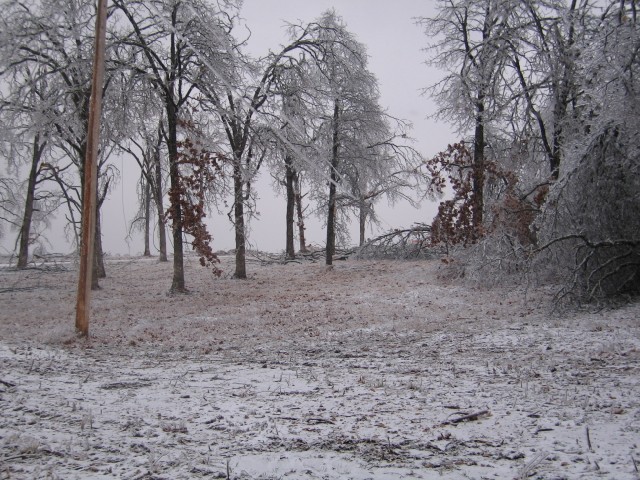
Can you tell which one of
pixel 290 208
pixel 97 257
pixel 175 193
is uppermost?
pixel 290 208

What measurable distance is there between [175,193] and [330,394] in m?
9.23

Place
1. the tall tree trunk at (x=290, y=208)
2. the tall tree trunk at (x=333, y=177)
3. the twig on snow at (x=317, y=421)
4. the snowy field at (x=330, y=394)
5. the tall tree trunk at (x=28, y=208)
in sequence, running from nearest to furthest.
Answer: the snowy field at (x=330, y=394) → the twig on snow at (x=317, y=421) → the tall tree trunk at (x=333, y=177) → the tall tree trunk at (x=28, y=208) → the tall tree trunk at (x=290, y=208)

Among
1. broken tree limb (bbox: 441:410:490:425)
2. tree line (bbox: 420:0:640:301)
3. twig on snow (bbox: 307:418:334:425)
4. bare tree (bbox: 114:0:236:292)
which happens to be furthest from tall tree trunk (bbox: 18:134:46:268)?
broken tree limb (bbox: 441:410:490:425)

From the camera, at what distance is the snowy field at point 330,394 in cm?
336

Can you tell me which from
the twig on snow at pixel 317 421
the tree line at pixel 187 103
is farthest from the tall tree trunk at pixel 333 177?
the twig on snow at pixel 317 421

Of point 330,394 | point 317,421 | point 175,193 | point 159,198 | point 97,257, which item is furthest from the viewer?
point 159,198

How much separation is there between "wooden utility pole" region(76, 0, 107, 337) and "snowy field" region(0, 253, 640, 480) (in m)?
0.72

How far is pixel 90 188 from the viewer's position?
828 cm

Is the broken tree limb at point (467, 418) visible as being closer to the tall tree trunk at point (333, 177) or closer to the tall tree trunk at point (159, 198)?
the tall tree trunk at point (159, 198)

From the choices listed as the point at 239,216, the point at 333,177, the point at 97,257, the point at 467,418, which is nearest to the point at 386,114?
the point at 333,177

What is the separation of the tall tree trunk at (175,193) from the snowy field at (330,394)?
3055 mm

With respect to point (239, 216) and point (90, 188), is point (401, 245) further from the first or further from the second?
point (90, 188)

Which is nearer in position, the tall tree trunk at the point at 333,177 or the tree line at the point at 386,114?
the tree line at the point at 386,114

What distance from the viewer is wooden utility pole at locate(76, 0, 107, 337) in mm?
8125
